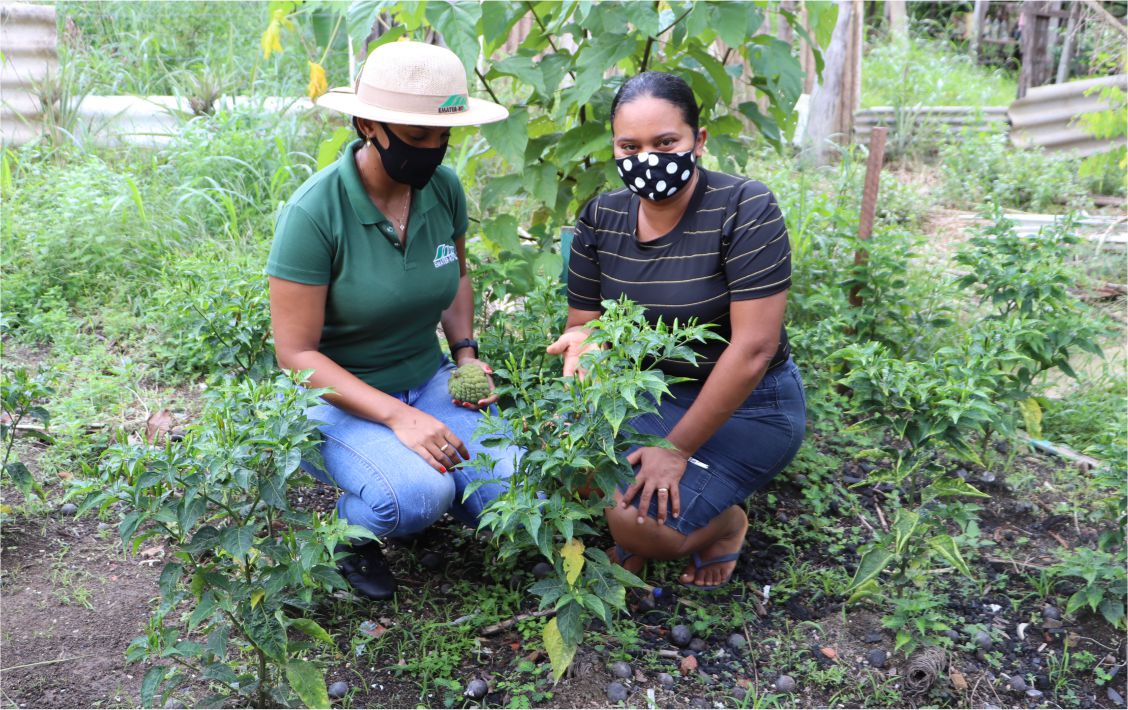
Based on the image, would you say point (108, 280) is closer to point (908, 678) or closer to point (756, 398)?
point (756, 398)

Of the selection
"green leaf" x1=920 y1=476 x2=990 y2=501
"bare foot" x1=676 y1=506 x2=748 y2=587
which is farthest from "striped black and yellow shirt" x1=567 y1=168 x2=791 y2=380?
"green leaf" x1=920 y1=476 x2=990 y2=501

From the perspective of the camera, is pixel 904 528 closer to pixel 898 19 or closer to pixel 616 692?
pixel 616 692

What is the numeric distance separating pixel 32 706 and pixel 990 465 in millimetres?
3071

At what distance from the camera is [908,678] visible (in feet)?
7.99

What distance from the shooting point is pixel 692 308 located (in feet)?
8.61

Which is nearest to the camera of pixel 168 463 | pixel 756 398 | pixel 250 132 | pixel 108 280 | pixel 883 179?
pixel 168 463

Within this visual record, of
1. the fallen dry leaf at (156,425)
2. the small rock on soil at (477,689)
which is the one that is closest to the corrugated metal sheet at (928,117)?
the fallen dry leaf at (156,425)

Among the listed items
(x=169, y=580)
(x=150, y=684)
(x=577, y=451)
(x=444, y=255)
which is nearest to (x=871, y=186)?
(x=444, y=255)

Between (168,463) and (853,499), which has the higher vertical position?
(168,463)

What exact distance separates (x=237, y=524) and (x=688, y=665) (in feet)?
3.93

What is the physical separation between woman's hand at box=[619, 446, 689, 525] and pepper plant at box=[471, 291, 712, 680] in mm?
240

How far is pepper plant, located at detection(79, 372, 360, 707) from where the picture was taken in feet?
6.34

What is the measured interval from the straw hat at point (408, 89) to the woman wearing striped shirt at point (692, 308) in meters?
0.46

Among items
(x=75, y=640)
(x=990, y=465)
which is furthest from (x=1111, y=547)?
(x=75, y=640)
